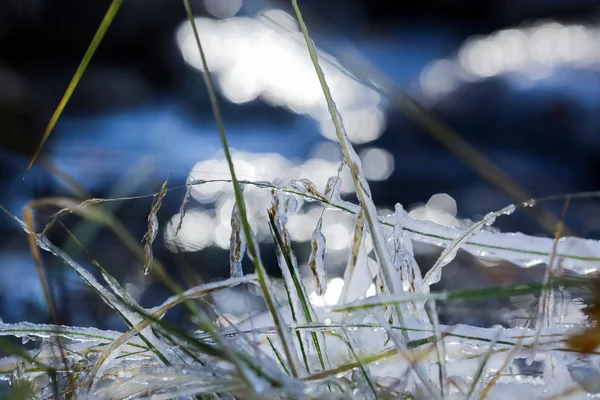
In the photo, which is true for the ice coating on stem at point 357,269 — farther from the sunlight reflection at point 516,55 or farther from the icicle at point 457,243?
the sunlight reflection at point 516,55

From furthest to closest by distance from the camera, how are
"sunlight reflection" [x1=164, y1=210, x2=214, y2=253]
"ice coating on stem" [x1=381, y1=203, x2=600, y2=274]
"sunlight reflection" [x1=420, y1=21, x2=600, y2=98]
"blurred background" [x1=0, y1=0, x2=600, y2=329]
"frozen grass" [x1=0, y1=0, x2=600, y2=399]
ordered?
"sunlight reflection" [x1=420, y1=21, x2=600, y2=98]
"blurred background" [x1=0, y1=0, x2=600, y2=329]
"sunlight reflection" [x1=164, y1=210, x2=214, y2=253]
"ice coating on stem" [x1=381, y1=203, x2=600, y2=274]
"frozen grass" [x1=0, y1=0, x2=600, y2=399]

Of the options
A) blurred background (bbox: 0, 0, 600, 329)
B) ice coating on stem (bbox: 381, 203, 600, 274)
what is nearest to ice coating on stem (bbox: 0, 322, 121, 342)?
ice coating on stem (bbox: 381, 203, 600, 274)

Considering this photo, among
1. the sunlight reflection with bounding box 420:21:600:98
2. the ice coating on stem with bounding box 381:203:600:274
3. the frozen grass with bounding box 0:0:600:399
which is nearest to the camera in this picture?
the frozen grass with bounding box 0:0:600:399

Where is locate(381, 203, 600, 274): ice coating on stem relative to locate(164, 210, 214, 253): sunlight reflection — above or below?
below

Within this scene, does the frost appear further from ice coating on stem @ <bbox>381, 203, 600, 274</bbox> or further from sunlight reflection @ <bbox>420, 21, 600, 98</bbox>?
sunlight reflection @ <bbox>420, 21, 600, 98</bbox>

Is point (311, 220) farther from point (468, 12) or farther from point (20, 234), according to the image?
point (468, 12)

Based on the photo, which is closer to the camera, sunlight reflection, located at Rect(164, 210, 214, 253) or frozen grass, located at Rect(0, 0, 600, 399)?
frozen grass, located at Rect(0, 0, 600, 399)

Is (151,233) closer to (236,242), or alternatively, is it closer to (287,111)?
(236,242)

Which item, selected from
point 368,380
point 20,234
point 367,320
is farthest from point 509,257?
point 20,234
